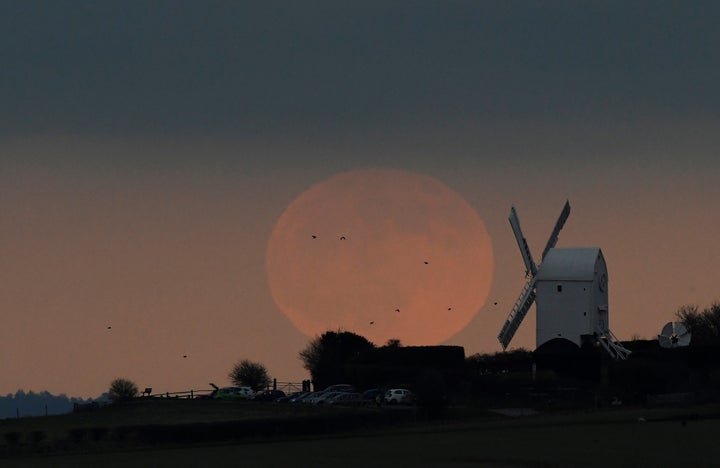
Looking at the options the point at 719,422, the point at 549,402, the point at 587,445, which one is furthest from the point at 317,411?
the point at 587,445

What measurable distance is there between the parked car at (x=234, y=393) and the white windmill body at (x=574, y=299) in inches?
1148

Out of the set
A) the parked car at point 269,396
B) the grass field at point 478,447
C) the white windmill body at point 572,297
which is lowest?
the grass field at point 478,447

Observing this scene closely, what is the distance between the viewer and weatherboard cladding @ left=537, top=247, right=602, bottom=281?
136125 mm

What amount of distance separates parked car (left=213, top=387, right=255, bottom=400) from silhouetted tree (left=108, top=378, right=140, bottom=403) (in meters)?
8.42

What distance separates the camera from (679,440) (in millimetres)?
71188

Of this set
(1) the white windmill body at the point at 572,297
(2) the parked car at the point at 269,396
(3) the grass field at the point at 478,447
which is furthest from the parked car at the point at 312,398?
(1) the white windmill body at the point at 572,297

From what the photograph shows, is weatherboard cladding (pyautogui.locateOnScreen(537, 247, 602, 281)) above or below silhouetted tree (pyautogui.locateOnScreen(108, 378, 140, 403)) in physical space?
above

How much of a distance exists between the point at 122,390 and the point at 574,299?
43538 mm

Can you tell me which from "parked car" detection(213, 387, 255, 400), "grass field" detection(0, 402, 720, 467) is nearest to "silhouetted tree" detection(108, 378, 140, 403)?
"parked car" detection(213, 387, 255, 400)

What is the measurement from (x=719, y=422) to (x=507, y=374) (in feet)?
132

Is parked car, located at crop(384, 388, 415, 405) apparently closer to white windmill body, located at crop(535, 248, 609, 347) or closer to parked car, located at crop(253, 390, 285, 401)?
parked car, located at crop(253, 390, 285, 401)

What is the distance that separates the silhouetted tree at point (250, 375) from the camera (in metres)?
142

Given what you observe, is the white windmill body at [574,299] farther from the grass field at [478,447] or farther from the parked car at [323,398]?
the grass field at [478,447]

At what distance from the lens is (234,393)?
127562 mm
